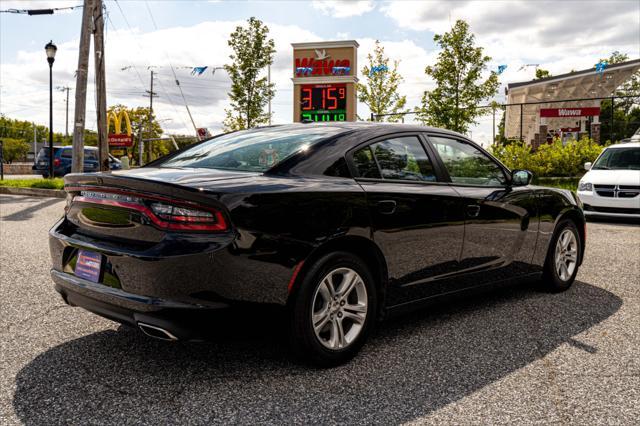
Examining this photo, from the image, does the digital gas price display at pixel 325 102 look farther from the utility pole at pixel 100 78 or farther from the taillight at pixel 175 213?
the taillight at pixel 175 213

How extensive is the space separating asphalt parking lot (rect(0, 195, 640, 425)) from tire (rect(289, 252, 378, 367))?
12 cm

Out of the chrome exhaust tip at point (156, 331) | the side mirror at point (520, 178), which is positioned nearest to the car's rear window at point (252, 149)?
the chrome exhaust tip at point (156, 331)

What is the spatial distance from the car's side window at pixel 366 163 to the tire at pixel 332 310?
0.59m

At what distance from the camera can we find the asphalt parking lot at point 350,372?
2859 millimetres

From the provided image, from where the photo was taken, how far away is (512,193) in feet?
16.0

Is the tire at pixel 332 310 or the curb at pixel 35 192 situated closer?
the tire at pixel 332 310

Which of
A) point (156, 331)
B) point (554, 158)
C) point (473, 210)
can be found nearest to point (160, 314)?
point (156, 331)

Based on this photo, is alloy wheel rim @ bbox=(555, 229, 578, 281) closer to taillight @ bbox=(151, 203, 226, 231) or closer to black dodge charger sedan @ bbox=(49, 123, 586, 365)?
black dodge charger sedan @ bbox=(49, 123, 586, 365)

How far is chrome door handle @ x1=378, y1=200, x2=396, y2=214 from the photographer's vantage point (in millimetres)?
3664

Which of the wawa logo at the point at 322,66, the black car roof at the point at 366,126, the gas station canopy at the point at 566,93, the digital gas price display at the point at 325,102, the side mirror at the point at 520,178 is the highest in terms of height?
the gas station canopy at the point at 566,93

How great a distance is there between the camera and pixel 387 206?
12.2 ft

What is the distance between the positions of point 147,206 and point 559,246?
398 cm

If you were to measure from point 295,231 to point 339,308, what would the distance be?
594mm

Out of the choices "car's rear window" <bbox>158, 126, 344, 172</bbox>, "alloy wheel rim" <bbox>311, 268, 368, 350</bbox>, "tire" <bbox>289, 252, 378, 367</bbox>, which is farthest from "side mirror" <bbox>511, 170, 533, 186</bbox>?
"alloy wheel rim" <bbox>311, 268, 368, 350</bbox>
